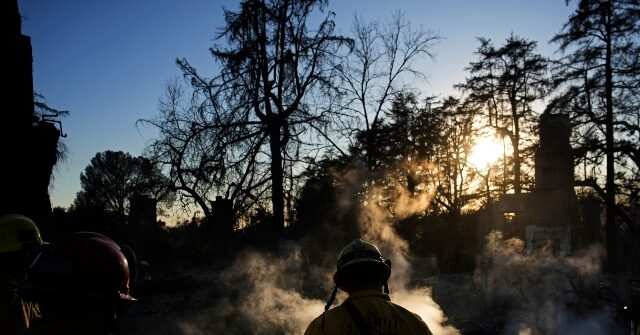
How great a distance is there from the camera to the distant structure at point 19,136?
5656mm

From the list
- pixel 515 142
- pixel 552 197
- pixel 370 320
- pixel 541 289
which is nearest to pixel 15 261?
pixel 370 320

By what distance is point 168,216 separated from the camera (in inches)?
732

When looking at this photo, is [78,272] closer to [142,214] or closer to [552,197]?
[142,214]

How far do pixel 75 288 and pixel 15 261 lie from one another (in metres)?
1.79

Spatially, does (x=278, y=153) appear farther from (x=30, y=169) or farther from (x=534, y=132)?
(x=534, y=132)

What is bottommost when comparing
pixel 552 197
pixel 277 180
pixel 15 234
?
pixel 15 234

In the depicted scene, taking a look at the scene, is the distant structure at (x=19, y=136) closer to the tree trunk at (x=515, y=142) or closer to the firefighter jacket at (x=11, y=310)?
the firefighter jacket at (x=11, y=310)

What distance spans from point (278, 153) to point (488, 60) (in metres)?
16.2

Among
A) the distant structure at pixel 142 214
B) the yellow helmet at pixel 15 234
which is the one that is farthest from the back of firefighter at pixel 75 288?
the distant structure at pixel 142 214

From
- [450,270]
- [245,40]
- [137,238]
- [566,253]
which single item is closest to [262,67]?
[245,40]

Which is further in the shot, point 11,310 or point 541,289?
point 541,289

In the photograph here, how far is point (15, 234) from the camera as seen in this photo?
375 centimetres

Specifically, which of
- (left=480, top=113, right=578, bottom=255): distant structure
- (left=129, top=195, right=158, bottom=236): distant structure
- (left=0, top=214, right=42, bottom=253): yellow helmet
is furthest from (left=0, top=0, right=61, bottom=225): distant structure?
(left=480, top=113, right=578, bottom=255): distant structure

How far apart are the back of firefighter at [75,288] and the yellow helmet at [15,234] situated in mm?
1536
